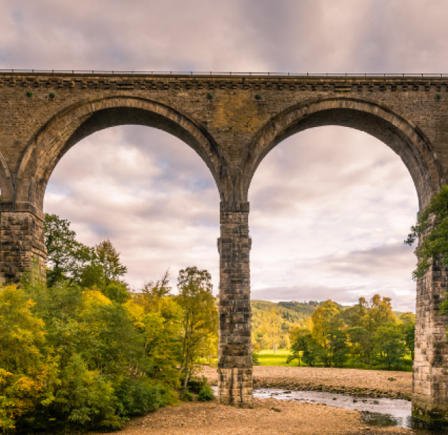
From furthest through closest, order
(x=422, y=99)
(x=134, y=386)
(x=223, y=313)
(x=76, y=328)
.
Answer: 1. (x=422, y=99)
2. (x=223, y=313)
3. (x=134, y=386)
4. (x=76, y=328)

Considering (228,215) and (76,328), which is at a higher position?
(228,215)

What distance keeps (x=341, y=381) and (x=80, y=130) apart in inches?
1187

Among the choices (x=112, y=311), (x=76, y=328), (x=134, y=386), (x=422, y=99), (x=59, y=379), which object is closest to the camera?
(x=59, y=379)

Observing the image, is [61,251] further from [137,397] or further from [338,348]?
[338,348]

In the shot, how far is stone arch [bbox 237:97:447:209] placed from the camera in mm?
20688

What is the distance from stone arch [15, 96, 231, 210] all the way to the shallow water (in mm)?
14266

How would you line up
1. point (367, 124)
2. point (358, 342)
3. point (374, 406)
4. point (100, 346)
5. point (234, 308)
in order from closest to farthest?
1. point (100, 346)
2. point (234, 308)
3. point (367, 124)
4. point (374, 406)
5. point (358, 342)

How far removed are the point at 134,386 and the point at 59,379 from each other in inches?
211

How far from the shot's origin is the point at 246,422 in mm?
17094

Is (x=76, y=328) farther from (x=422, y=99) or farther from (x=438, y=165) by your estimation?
(x=422, y=99)

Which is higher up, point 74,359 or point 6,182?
point 6,182

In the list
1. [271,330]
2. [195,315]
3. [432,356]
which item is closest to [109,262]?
[195,315]

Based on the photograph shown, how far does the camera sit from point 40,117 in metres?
20.7

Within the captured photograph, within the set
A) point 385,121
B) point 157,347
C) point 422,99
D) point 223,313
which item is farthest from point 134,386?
point 422,99
